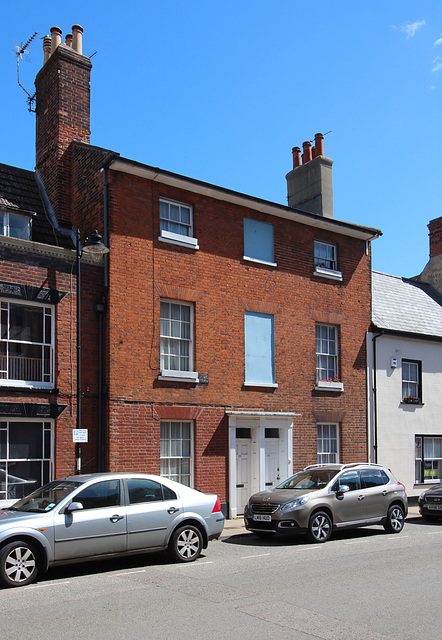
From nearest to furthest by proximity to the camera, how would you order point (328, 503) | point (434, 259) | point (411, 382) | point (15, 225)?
point (328, 503)
point (15, 225)
point (411, 382)
point (434, 259)

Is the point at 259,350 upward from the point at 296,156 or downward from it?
downward

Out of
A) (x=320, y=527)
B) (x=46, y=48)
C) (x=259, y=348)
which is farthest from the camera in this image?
(x=46, y=48)

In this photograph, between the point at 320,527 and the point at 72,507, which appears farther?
the point at 320,527

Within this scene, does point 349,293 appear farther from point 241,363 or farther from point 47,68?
point 47,68

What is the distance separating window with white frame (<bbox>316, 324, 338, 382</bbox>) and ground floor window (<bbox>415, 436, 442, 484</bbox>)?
14.9 ft

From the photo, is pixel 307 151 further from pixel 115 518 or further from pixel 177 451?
pixel 115 518

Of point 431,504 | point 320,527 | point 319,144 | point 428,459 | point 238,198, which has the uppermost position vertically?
point 319,144

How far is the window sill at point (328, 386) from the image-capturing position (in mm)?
19219

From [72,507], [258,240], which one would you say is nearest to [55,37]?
[258,240]

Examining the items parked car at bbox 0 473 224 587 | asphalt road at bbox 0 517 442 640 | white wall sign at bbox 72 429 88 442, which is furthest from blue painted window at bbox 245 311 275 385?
parked car at bbox 0 473 224 587

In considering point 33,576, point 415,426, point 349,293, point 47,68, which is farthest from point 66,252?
point 415,426

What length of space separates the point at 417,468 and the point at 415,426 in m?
1.39

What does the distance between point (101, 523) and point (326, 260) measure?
41.6ft

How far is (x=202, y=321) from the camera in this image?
55.3ft
